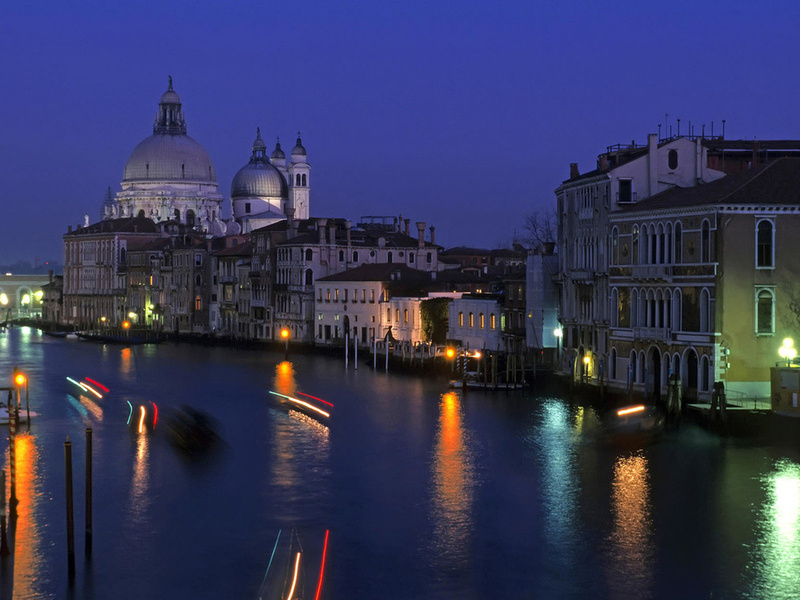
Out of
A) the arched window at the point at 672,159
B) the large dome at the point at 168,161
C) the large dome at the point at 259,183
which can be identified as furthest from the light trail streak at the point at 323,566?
the large dome at the point at 168,161

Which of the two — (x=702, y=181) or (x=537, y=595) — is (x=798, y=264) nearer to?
(x=702, y=181)

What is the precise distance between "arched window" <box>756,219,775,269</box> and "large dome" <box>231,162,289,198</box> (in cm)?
6412

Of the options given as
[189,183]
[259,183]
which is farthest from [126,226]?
[189,183]

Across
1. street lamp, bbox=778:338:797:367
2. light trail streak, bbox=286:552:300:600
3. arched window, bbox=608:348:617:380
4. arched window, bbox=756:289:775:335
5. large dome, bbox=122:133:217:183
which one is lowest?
light trail streak, bbox=286:552:300:600

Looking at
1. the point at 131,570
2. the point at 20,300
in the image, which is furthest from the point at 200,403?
the point at 20,300

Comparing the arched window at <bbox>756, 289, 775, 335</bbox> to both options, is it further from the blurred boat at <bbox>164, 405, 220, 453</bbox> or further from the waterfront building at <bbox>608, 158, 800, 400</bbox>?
the blurred boat at <bbox>164, 405, 220, 453</bbox>

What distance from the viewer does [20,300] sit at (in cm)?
12081

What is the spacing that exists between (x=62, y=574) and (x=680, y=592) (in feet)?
24.3

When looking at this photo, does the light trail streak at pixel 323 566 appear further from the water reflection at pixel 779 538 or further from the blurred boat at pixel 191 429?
the blurred boat at pixel 191 429

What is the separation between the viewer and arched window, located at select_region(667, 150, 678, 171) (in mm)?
35219

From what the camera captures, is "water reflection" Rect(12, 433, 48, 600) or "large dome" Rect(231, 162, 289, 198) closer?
"water reflection" Rect(12, 433, 48, 600)

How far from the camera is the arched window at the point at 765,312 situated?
30.0 m

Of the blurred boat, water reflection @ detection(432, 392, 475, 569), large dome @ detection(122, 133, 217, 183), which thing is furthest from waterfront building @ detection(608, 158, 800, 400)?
large dome @ detection(122, 133, 217, 183)

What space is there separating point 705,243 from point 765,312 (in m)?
1.91
